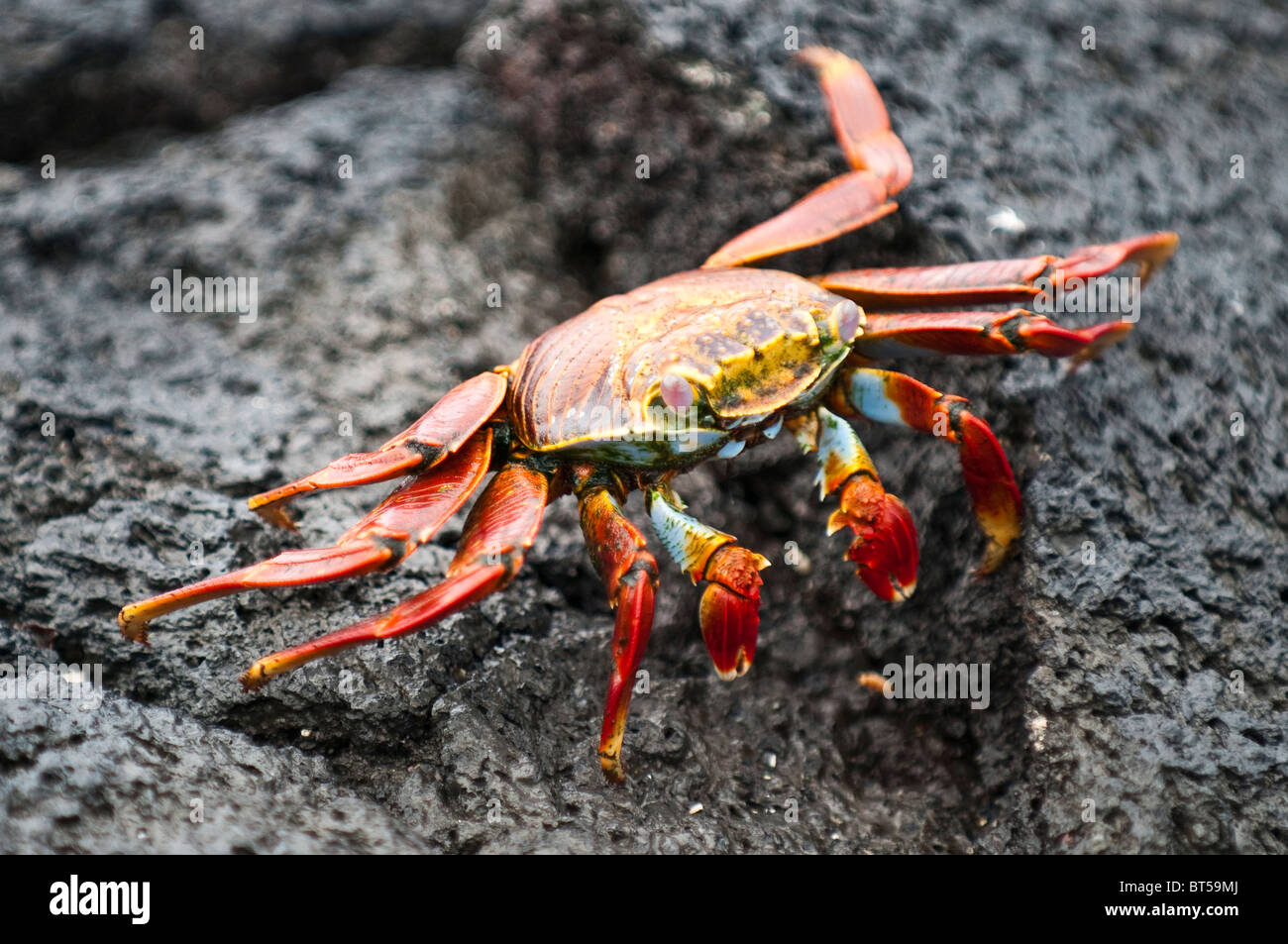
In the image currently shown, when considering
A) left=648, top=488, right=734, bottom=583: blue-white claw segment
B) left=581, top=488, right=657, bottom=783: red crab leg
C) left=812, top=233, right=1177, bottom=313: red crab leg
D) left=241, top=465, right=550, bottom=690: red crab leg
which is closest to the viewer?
left=241, top=465, right=550, bottom=690: red crab leg

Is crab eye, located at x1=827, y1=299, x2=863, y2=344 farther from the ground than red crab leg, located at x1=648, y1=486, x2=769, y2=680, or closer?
farther from the ground

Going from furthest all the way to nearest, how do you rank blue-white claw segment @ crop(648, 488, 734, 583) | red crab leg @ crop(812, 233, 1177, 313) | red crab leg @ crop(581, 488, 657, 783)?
1. red crab leg @ crop(812, 233, 1177, 313)
2. blue-white claw segment @ crop(648, 488, 734, 583)
3. red crab leg @ crop(581, 488, 657, 783)

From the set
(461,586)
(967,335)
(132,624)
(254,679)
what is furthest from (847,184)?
(132,624)

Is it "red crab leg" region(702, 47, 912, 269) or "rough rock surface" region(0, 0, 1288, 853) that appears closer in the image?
"rough rock surface" region(0, 0, 1288, 853)

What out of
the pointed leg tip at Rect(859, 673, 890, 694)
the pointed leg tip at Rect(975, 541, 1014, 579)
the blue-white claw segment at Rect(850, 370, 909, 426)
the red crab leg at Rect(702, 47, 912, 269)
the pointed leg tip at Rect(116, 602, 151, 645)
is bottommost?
the pointed leg tip at Rect(859, 673, 890, 694)

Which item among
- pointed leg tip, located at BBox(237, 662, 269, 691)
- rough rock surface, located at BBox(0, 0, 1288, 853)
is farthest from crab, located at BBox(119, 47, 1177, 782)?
rough rock surface, located at BBox(0, 0, 1288, 853)

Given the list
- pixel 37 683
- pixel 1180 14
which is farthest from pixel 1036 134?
pixel 37 683

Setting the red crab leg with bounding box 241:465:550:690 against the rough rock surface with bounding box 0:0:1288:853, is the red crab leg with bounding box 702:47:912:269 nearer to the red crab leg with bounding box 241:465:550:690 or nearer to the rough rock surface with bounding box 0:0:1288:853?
the rough rock surface with bounding box 0:0:1288:853

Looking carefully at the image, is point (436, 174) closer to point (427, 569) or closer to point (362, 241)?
point (362, 241)
